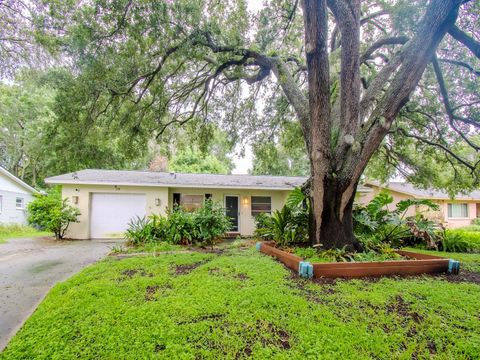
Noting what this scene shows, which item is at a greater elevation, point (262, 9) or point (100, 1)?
point (262, 9)

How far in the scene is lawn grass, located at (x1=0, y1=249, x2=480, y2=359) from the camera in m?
2.15

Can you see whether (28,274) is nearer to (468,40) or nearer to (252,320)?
(252,320)

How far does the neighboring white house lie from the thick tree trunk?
16.4m

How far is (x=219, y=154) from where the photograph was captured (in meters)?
28.1

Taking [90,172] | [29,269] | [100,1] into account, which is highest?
[100,1]

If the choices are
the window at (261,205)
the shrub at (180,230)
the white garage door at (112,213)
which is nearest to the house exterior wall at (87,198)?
the white garage door at (112,213)

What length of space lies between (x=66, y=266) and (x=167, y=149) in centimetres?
528

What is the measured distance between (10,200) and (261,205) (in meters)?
14.4

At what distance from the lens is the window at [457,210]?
16312 millimetres

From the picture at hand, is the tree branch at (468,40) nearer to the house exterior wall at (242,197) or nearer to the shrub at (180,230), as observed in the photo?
the shrub at (180,230)

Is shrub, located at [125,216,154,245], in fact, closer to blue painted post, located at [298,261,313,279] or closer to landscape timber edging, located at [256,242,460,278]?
landscape timber edging, located at [256,242,460,278]

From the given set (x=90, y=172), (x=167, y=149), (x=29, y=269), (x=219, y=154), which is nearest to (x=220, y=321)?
(x=29, y=269)

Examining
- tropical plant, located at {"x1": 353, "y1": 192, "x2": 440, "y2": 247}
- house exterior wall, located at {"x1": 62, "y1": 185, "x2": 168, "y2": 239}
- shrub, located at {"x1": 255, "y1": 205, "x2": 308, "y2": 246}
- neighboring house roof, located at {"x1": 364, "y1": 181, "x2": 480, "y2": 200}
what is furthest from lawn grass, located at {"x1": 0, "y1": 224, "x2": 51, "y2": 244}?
neighboring house roof, located at {"x1": 364, "y1": 181, "x2": 480, "y2": 200}

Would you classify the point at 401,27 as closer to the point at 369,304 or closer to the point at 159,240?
the point at 369,304
